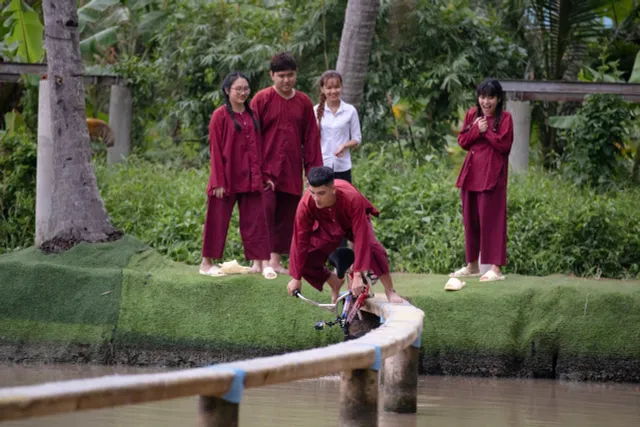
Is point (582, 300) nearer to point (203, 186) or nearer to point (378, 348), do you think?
point (378, 348)

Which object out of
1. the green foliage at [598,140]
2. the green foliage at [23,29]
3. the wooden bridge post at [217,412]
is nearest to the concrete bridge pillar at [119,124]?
the green foliage at [23,29]

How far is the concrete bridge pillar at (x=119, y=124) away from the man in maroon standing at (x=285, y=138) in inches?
213

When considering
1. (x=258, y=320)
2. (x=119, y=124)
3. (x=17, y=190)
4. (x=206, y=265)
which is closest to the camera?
(x=258, y=320)

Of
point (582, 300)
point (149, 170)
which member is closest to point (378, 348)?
point (582, 300)

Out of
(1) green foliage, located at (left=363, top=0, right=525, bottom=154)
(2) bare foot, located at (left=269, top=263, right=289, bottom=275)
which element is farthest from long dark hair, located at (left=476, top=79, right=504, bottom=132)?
(1) green foliage, located at (left=363, top=0, right=525, bottom=154)

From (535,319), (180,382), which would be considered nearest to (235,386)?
(180,382)

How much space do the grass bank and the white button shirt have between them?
1153 millimetres

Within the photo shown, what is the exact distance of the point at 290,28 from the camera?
1443cm

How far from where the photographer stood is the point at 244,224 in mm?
8898

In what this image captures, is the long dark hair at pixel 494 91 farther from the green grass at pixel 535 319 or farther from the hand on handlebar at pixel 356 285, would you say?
the hand on handlebar at pixel 356 285

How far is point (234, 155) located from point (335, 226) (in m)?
1.79

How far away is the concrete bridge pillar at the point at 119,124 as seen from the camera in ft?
45.9

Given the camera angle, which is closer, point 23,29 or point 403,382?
point 403,382

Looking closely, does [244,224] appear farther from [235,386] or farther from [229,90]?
[235,386]
